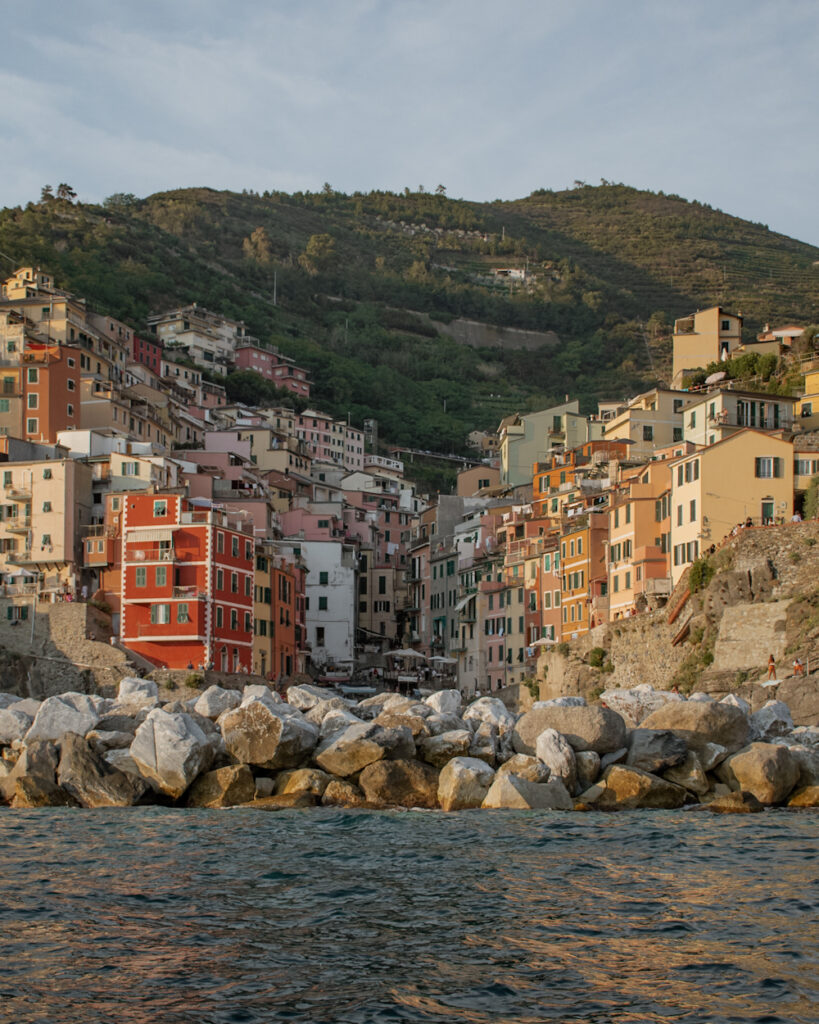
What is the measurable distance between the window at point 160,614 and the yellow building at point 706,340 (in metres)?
43.8

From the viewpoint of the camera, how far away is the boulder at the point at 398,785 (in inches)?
1214

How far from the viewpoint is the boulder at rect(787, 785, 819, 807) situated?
30.7m

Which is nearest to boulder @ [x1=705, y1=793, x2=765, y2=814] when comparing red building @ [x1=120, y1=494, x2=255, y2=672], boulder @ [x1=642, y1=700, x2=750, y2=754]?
boulder @ [x1=642, y1=700, x2=750, y2=754]

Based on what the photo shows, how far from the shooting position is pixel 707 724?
107 feet

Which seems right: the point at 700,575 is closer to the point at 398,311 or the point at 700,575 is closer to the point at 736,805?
the point at 736,805

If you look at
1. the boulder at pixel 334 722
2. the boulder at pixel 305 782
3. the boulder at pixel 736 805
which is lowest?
the boulder at pixel 736 805

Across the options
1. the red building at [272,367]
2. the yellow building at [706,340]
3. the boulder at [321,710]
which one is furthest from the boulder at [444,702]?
the red building at [272,367]

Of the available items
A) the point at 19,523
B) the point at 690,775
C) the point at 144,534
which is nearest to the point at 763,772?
the point at 690,775

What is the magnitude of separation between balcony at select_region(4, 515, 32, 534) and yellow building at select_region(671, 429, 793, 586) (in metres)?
31.1

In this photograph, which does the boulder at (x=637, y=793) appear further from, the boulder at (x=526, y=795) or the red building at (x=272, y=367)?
the red building at (x=272, y=367)

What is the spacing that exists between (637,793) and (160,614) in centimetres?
3302

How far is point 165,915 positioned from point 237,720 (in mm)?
14176

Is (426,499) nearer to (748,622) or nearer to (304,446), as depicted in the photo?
(304,446)

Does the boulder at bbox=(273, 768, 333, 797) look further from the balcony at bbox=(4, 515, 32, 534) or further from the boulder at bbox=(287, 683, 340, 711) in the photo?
the balcony at bbox=(4, 515, 32, 534)
